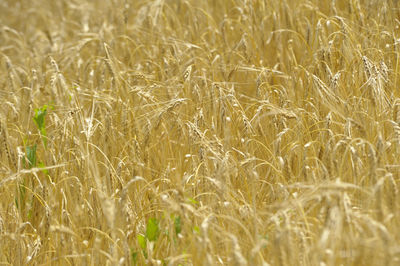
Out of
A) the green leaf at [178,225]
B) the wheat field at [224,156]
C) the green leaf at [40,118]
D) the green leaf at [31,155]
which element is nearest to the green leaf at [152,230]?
the wheat field at [224,156]

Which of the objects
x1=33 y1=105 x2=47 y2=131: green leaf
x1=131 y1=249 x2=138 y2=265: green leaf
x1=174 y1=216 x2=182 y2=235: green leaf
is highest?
x1=33 y1=105 x2=47 y2=131: green leaf

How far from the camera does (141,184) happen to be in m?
2.57

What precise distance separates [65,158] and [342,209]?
1379 mm

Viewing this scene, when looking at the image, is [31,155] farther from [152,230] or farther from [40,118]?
[152,230]

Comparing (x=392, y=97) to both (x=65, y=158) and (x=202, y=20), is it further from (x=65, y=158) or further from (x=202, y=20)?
(x=202, y=20)

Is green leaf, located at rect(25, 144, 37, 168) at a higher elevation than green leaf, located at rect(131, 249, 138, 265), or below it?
higher

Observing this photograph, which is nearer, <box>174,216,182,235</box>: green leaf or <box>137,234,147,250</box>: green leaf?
<box>174,216,182,235</box>: green leaf

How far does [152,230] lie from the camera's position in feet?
6.89

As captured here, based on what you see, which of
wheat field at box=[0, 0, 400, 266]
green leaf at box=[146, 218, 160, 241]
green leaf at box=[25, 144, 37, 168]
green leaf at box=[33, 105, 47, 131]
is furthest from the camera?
green leaf at box=[33, 105, 47, 131]

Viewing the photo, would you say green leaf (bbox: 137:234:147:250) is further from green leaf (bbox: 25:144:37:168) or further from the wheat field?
green leaf (bbox: 25:144:37:168)

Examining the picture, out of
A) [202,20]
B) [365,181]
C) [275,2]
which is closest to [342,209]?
[365,181]

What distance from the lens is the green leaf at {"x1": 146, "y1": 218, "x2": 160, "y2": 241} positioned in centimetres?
210

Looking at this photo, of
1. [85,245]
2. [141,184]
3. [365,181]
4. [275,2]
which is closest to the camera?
[365,181]

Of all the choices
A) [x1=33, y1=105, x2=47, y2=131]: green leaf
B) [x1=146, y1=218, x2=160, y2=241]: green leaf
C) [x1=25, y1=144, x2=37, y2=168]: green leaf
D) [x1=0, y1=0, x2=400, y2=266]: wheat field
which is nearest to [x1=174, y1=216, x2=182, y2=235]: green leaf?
[x1=0, y1=0, x2=400, y2=266]: wheat field
